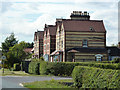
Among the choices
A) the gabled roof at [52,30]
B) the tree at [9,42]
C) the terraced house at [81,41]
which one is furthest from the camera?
the tree at [9,42]

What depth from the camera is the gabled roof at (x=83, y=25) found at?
5285 cm

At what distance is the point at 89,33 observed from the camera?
52.8m

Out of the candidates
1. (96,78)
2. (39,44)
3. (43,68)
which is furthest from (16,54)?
(96,78)

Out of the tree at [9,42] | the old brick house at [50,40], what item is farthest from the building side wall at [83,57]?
the tree at [9,42]

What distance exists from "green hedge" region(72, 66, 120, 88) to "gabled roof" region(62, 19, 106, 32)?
31680 millimetres

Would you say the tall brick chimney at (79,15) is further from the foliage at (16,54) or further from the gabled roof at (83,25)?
the foliage at (16,54)

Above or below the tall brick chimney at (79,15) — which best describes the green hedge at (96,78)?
below

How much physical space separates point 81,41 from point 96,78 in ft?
115

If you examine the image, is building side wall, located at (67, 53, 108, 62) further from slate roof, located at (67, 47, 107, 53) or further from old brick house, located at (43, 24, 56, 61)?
old brick house, located at (43, 24, 56, 61)

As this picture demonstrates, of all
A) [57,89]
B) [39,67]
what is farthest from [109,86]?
[39,67]

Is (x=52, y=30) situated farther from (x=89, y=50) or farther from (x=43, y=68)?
(x=43, y=68)

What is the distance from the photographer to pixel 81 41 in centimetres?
5281

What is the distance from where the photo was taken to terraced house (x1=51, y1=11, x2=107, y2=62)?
51531mm

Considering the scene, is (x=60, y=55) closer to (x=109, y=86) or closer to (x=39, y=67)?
(x=39, y=67)
